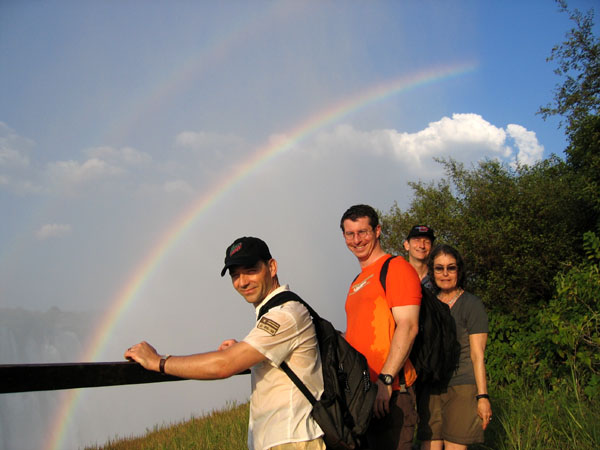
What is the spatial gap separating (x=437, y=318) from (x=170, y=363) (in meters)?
1.97

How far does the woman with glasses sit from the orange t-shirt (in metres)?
0.92

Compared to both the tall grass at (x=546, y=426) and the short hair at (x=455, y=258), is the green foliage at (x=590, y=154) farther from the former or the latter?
the short hair at (x=455, y=258)

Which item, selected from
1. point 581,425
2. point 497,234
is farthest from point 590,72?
point 581,425

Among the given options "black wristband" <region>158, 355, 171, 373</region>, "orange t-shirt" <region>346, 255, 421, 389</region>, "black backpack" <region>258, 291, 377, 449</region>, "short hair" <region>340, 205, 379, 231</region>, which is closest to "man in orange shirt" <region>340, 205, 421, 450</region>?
"orange t-shirt" <region>346, 255, 421, 389</region>

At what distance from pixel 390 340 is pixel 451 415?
48.3 inches

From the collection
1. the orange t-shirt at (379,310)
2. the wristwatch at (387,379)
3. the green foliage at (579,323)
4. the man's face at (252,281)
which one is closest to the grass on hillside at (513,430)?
the green foliage at (579,323)

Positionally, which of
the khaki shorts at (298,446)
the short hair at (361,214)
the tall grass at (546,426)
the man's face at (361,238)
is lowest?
the tall grass at (546,426)

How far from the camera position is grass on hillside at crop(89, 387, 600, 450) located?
15.6ft

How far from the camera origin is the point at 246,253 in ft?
7.62

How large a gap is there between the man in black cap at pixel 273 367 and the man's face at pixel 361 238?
4.11 feet

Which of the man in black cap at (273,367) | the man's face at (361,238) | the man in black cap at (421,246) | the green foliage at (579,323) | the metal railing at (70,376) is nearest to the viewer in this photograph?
the metal railing at (70,376)

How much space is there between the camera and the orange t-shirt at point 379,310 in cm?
300

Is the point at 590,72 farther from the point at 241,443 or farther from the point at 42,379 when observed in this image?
the point at 42,379

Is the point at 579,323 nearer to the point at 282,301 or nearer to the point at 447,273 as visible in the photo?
the point at 447,273
